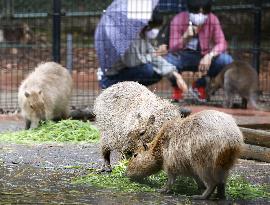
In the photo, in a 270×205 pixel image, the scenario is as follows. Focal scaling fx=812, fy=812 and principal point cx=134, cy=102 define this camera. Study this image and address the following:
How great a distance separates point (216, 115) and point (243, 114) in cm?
619

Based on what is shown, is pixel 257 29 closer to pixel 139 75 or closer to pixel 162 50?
pixel 162 50

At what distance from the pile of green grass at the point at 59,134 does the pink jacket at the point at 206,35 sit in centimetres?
372

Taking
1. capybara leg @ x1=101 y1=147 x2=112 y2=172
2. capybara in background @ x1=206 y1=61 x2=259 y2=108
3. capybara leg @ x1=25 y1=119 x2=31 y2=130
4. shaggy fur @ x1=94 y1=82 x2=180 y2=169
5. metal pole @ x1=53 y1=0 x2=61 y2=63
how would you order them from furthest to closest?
1. capybara in background @ x1=206 y1=61 x2=259 y2=108
2. metal pole @ x1=53 y1=0 x2=61 y2=63
3. capybara leg @ x1=25 y1=119 x2=31 y2=130
4. capybara leg @ x1=101 y1=147 x2=112 y2=172
5. shaggy fur @ x1=94 y1=82 x2=180 y2=169

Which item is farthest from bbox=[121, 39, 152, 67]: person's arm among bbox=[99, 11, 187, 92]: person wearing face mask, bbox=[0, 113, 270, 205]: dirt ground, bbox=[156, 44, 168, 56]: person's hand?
bbox=[0, 113, 270, 205]: dirt ground

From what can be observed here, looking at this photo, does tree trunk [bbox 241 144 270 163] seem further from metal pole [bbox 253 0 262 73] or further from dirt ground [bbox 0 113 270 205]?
metal pole [bbox 253 0 262 73]

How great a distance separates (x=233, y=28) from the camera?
1741 cm

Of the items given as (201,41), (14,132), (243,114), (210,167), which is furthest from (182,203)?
(201,41)

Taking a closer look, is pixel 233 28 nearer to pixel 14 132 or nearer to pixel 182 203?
pixel 14 132

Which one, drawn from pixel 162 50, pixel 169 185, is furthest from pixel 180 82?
pixel 169 185

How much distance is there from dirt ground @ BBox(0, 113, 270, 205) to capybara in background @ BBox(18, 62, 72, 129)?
1.28 metres

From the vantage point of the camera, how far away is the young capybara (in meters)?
5.67

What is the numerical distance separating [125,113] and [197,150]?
1247 millimetres

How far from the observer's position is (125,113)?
6.86 meters

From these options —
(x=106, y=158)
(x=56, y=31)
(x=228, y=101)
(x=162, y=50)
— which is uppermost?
(x=56, y=31)
